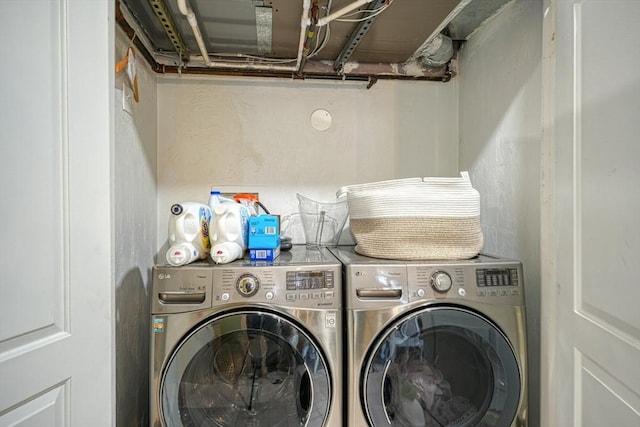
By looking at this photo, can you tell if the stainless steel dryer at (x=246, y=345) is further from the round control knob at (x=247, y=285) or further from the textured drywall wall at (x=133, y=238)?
the textured drywall wall at (x=133, y=238)

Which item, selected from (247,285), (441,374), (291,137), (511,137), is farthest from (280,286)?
(511,137)

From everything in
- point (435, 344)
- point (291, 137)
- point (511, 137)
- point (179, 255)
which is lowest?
point (435, 344)

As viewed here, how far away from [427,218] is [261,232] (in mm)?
637

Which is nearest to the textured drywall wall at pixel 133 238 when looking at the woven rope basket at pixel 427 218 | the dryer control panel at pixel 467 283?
the woven rope basket at pixel 427 218

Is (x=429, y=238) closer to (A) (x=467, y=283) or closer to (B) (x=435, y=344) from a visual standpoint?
(A) (x=467, y=283)

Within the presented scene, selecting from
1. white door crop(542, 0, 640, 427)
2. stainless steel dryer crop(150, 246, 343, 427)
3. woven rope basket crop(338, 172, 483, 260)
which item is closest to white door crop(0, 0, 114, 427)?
stainless steel dryer crop(150, 246, 343, 427)

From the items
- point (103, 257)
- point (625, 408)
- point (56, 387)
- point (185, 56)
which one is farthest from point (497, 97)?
point (56, 387)

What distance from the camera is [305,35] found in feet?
4.62

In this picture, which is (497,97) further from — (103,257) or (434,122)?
(103,257)

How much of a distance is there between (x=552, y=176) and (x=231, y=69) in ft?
5.43

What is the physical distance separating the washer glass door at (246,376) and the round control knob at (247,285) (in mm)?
74

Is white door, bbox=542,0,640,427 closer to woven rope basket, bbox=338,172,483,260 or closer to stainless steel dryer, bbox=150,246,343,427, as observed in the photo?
woven rope basket, bbox=338,172,483,260

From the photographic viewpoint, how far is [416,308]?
1057 mm

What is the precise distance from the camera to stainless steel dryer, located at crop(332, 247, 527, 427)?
3.37ft
